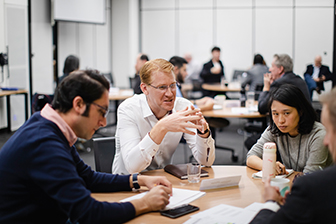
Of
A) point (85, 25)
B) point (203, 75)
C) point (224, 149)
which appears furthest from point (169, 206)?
point (85, 25)

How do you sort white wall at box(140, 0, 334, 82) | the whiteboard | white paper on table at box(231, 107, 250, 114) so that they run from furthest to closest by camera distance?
1. white wall at box(140, 0, 334, 82)
2. the whiteboard
3. white paper on table at box(231, 107, 250, 114)

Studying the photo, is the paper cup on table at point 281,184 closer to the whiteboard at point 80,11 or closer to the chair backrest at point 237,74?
the whiteboard at point 80,11

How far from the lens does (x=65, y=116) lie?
61.2 inches

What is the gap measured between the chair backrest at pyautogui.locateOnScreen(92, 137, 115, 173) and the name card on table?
912mm

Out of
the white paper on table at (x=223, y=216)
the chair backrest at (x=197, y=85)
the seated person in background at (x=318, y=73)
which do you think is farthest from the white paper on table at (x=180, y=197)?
the seated person in background at (x=318, y=73)

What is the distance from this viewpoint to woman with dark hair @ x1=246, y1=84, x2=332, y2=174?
232cm

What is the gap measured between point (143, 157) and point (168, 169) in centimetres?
18

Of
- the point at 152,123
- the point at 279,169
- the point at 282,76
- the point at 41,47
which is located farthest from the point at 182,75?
the point at 41,47

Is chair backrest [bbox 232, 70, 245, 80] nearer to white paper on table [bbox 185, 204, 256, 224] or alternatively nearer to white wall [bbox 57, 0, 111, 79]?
white wall [bbox 57, 0, 111, 79]

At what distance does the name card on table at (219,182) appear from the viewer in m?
1.93

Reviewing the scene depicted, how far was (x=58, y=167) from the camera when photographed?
1420mm

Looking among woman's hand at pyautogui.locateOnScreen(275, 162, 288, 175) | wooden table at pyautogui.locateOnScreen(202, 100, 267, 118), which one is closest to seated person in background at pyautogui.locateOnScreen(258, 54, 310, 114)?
wooden table at pyautogui.locateOnScreen(202, 100, 267, 118)

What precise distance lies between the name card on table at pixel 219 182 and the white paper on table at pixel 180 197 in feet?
0.17

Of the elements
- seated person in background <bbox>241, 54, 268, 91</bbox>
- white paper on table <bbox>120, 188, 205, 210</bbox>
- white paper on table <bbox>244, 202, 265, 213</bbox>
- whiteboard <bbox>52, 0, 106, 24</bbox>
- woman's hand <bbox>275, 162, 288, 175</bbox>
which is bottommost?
white paper on table <bbox>244, 202, 265, 213</bbox>
